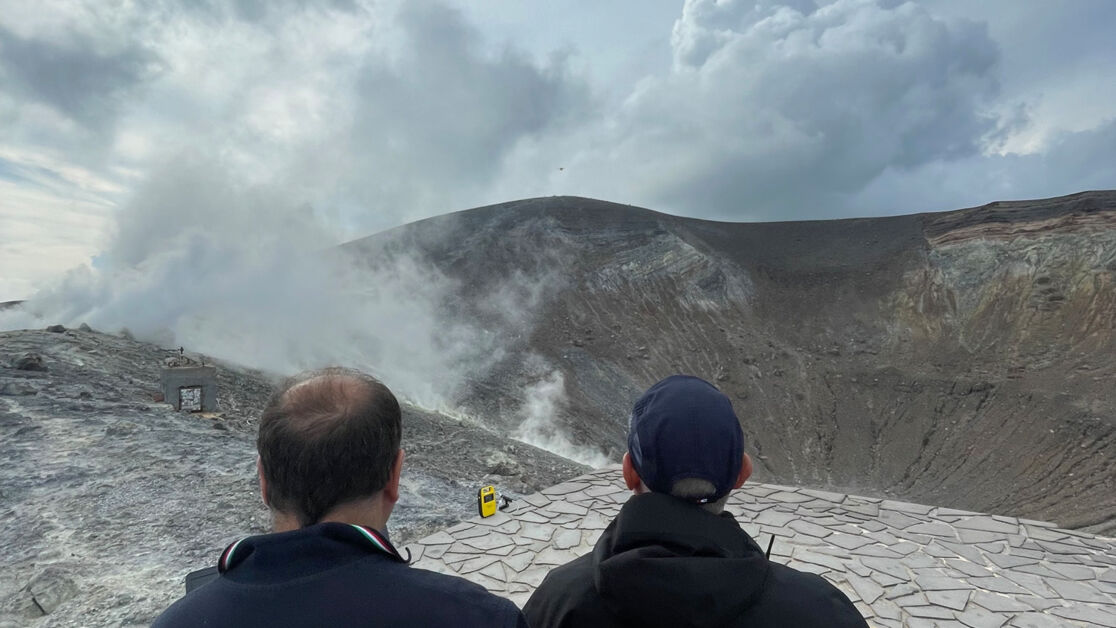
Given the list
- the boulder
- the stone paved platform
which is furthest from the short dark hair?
the boulder

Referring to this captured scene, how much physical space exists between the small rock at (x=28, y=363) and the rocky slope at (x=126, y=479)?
0.02 m

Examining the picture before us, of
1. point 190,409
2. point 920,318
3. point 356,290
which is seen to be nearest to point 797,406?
point 920,318

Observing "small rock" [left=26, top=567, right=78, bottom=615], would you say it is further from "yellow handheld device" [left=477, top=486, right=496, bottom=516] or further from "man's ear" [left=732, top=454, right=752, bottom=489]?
"man's ear" [left=732, top=454, right=752, bottom=489]

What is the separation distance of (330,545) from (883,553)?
21.2ft

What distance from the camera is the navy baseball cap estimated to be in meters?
1.54

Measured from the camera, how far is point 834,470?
55.2ft

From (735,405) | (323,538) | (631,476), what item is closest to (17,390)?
(323,538)

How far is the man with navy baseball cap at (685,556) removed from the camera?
4.60 ft

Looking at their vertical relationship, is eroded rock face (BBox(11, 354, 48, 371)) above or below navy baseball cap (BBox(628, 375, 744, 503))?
below

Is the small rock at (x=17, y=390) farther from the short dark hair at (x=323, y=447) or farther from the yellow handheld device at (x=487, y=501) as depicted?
the short dark hair at (x=323, y=447)

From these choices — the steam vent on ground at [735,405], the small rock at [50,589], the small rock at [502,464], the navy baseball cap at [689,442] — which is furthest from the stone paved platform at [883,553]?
the navy baseball cap at [689,442]

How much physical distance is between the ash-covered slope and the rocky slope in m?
6.85

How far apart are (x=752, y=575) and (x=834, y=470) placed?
1722 cm

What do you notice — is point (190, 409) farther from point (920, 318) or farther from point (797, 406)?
point (920, 318)
